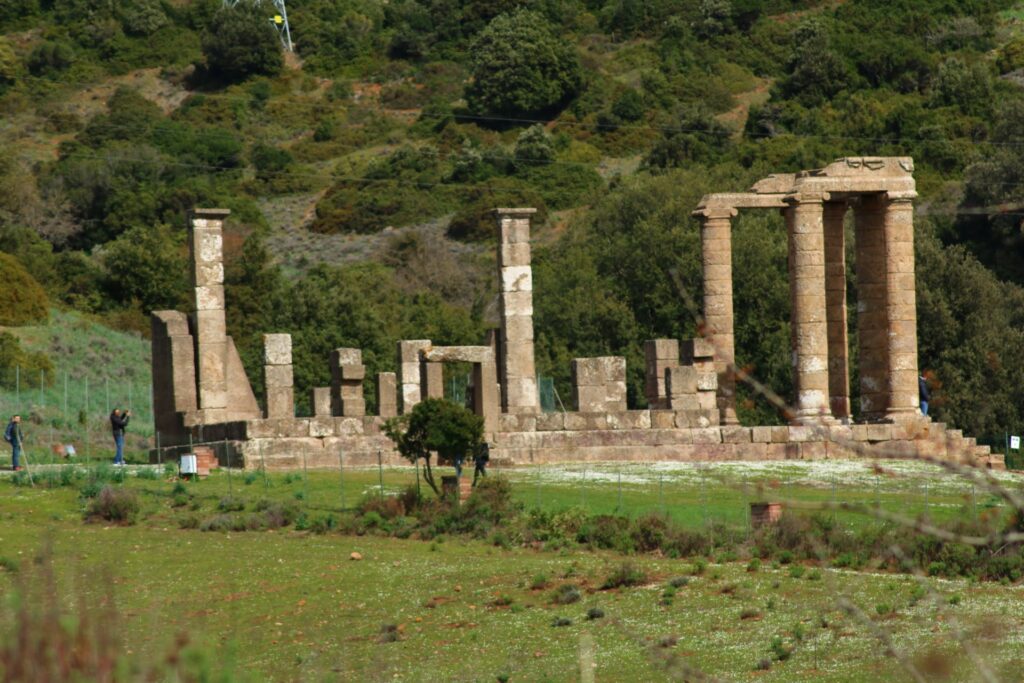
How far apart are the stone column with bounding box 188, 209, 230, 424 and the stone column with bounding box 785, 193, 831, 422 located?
12283 millimetres

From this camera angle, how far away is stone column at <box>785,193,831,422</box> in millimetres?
41000

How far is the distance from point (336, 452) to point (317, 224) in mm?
52457

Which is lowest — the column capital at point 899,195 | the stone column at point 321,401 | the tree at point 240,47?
the stone column at point 321,401

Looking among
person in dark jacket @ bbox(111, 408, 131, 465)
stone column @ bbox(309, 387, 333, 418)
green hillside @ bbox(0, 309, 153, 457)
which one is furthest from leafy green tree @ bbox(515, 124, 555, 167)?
person in dark jacket @ bbox(111, 408, 131, 465)

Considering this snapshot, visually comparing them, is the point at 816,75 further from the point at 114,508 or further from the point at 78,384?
the point at 114,508

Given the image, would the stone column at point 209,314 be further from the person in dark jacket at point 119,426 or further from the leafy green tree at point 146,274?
the leafy green tree at point 146,274

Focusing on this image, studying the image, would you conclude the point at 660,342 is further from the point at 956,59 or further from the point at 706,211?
the point at 956,59

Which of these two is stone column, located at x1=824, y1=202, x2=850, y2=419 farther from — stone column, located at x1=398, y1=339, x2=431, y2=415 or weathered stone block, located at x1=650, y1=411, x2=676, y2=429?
stone column, located at x1=398, y1=339, x2=431, y2=415

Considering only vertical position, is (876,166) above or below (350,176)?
below

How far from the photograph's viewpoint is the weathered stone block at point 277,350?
3850cm

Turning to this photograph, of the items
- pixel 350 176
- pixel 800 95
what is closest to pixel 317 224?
pixel 350 176

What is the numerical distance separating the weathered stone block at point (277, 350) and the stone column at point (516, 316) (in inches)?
207

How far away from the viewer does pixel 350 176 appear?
9388 cm

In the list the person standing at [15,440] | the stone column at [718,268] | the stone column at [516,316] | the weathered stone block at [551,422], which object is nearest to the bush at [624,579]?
the person standing at [15,440]
